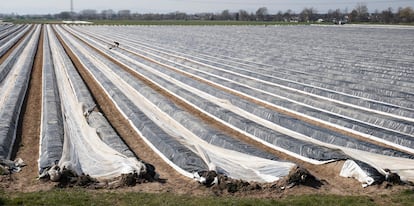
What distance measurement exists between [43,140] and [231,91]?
8484 mm

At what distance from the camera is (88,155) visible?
9.62 m

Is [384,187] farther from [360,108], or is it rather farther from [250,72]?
[250,72]

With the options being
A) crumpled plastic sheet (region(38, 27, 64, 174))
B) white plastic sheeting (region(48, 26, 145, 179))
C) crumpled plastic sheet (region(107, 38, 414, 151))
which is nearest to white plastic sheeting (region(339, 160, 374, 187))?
crumpled plastic sheet (region(107, 38, 414, 151))

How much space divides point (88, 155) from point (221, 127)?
424cm

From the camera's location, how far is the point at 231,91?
56.1 feet

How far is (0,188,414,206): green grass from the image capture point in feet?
23.5

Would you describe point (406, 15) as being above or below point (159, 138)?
above

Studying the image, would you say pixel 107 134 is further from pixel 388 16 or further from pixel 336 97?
pixel 388 16

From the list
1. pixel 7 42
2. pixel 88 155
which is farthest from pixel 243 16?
pixel 88 155

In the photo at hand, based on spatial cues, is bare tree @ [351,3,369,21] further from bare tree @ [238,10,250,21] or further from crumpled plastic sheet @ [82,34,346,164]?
crumpled plastic sheet @ [82,34,346,164]

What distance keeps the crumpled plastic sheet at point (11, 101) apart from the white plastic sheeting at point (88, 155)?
1.37m

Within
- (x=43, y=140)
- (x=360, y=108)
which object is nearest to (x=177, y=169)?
(x=43, y=140)

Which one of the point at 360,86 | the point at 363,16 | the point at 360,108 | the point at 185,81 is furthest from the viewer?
the point at 363,16

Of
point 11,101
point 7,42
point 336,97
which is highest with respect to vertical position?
point 7,42
